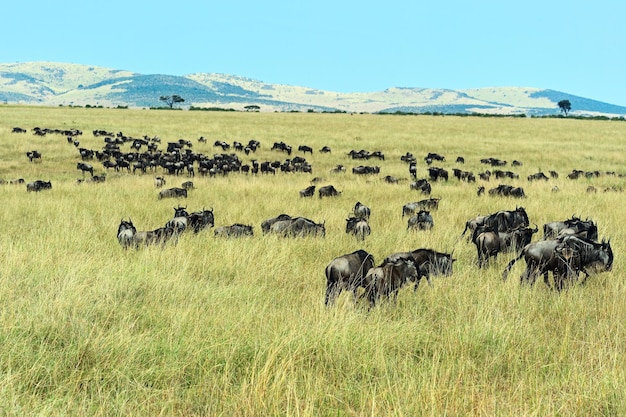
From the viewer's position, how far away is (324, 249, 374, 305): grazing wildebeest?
19.8ft

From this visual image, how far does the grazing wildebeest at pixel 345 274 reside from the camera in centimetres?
603

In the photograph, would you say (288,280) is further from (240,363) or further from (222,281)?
(240,363)

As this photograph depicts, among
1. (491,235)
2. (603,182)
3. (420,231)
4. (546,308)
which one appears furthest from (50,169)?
(603,182)

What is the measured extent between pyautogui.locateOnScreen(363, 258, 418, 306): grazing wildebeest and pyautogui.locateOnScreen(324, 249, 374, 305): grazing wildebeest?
0.17 metres

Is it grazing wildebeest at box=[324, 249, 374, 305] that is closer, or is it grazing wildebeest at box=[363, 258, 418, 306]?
grazing wildebeest at box=[363, 258, 418, 306]

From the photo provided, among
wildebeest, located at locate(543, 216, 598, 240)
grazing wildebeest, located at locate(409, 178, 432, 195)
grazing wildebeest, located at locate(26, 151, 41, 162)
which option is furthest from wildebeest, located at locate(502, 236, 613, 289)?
grazing wildebeest, located at locate(26, 151, 41, 162)

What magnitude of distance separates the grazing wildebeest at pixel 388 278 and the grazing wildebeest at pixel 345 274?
0.17m

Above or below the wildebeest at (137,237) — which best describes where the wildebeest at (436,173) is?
above

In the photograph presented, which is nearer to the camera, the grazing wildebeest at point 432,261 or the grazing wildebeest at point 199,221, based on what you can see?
the grazing wildebeest at point 432,261

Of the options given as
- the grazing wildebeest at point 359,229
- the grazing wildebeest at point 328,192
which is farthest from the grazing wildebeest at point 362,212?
the grazing wildebeest at point 328,192

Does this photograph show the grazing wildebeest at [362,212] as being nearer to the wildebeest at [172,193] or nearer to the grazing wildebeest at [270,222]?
the grazing wildebeest at [270,222]

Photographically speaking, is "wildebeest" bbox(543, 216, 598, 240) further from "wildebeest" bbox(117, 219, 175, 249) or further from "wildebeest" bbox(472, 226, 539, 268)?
"wildebeest" bbox(117, 219, 175, 249)

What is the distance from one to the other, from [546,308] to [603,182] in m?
20.1

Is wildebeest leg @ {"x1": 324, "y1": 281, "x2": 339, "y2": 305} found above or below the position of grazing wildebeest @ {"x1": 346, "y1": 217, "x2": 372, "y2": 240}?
below
